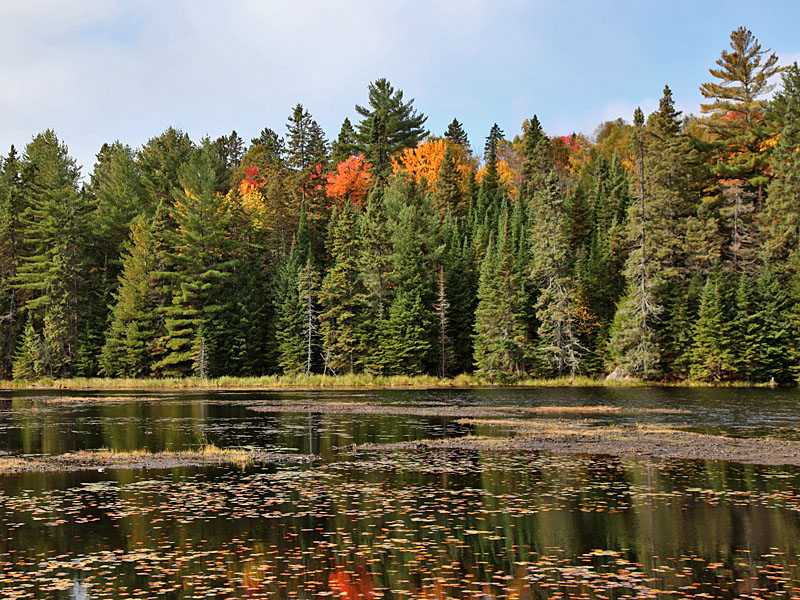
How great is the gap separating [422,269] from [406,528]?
78138 millimetres

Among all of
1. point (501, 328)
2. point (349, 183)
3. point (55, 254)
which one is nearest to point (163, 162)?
point (55, 254)

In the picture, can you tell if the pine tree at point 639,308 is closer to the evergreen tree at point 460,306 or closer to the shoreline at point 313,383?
the shoreline at point 313,383

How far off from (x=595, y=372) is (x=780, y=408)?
40417 millimetres

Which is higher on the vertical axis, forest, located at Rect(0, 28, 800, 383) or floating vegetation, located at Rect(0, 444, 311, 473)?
forest, located at Rect(0, 28, 800, 383)

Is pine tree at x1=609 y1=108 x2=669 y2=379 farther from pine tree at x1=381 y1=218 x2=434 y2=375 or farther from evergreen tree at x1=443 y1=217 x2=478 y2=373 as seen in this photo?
pine tree at x1=381 y1=218 x2=434 y2=375

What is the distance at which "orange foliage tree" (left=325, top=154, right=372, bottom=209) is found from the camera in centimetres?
11719

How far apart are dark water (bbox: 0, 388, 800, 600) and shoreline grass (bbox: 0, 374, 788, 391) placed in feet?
172

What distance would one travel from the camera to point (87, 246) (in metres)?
99.1

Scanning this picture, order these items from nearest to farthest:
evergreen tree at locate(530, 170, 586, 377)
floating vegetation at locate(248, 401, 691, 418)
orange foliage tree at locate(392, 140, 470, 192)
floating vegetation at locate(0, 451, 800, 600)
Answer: floating vegetation at locate(0, 451, 800, 600) → floating vegetation at locate(248, 401, 691, 418) → evergreen tree at locate(530, 170, 586, 377) → orange foliage tree at locate(392, 140, 470, 192)

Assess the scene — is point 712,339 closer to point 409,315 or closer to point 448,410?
point 409,315

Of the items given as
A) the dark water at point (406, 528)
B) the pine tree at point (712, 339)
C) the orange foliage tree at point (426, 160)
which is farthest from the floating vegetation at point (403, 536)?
the orange foliage tree at point (426, 160)

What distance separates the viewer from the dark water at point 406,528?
39.5ft

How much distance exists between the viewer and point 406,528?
52.2 feet

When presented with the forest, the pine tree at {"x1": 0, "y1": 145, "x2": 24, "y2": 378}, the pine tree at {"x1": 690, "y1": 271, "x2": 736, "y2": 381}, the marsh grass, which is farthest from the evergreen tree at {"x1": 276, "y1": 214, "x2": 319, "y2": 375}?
the marsh grass
